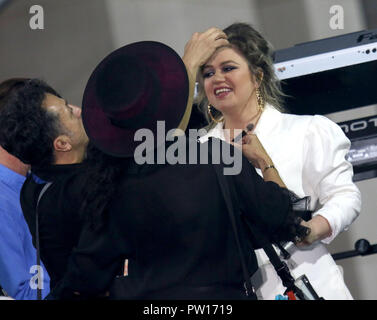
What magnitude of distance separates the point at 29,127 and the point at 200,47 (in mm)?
653

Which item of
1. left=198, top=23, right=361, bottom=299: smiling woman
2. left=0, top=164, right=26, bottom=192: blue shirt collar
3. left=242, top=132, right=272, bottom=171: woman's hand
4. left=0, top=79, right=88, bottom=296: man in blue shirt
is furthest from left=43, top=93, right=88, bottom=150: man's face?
left=242, top=132, right=272, bottom=171: woman's hand

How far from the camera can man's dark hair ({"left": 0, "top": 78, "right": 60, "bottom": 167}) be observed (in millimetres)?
2590

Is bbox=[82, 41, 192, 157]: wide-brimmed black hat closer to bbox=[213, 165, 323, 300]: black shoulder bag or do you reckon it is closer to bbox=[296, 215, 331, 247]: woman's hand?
bbox=[213, 165, 323, 300]: black shoulder bag

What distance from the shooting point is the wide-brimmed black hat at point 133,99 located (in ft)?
6.99

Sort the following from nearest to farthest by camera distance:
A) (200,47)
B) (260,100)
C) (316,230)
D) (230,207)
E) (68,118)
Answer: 1. (230,207)
2. (316,230)
3. (200,47)
4. (68,118)
5. (260,100)

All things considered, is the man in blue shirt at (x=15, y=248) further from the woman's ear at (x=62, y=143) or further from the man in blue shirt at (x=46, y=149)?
the woman's ear at (x=62, y=143)

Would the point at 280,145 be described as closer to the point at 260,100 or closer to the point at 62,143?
the point at 260,100

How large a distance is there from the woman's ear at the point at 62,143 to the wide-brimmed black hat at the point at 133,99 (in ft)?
1.69

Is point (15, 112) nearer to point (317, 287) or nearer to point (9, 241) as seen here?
point (9, 241)

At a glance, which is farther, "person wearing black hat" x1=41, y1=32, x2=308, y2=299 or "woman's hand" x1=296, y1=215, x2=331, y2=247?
"woman's hand" x1=296, y1=215, x2=331, y2=247

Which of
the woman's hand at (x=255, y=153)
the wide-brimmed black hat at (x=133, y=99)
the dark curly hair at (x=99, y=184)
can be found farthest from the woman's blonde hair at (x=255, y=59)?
the dark curly hair at (x=99, y=184)

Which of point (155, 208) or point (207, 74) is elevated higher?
point (207, 74)

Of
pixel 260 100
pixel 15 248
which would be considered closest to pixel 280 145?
pixel 260 100

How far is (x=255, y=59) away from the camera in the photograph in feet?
9.80
